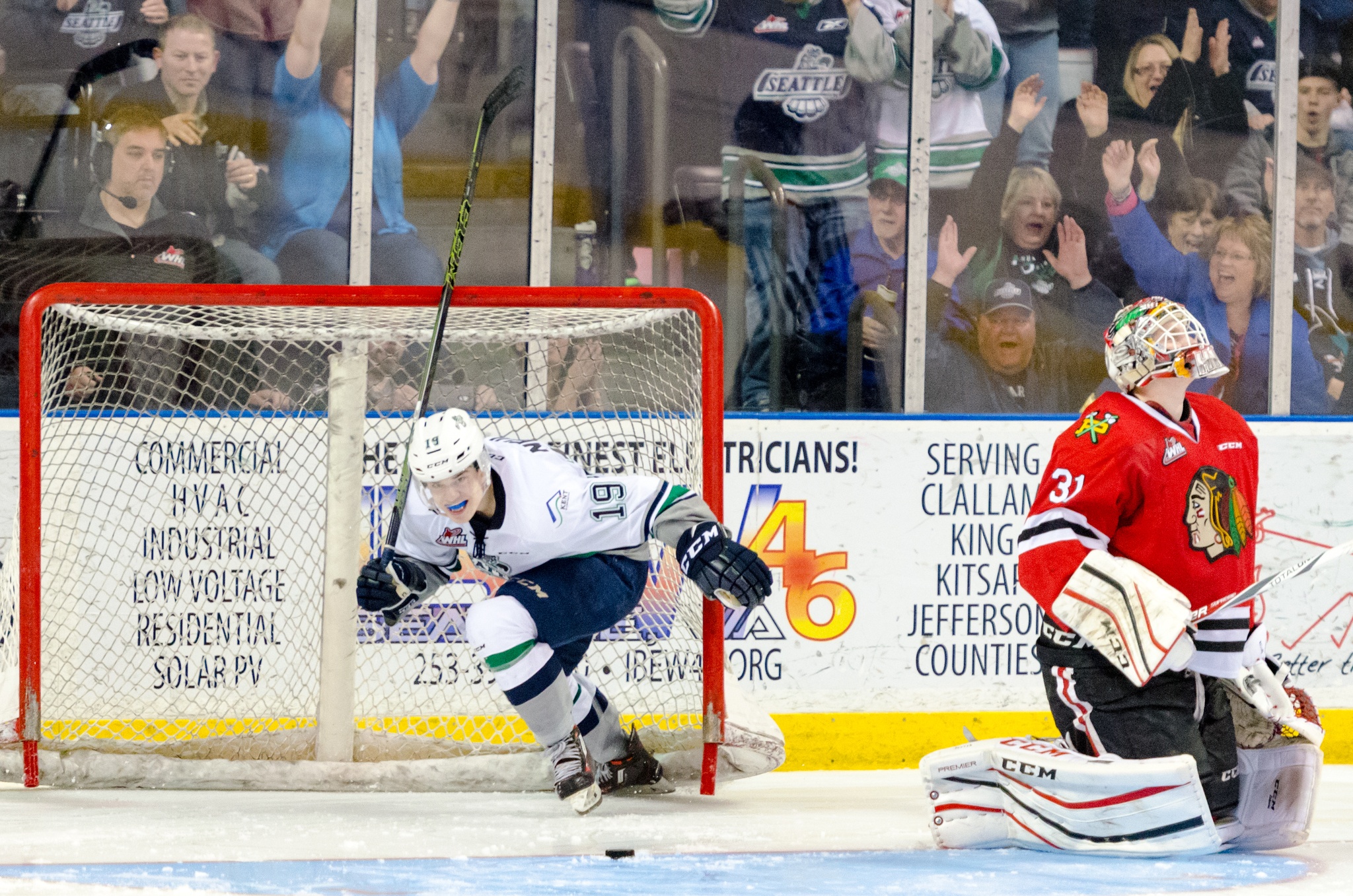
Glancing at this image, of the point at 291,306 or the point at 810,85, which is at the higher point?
the point at 810,85

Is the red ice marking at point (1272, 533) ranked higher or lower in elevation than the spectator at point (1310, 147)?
lower

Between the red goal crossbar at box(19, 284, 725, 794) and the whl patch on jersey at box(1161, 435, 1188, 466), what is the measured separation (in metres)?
0.95

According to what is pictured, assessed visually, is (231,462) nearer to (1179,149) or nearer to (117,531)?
(117,531)

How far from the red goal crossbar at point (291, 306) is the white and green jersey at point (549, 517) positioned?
28 cm

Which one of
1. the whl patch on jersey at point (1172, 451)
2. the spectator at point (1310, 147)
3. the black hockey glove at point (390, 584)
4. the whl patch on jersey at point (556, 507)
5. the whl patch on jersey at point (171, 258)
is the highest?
the spectator at point (1310, 147)

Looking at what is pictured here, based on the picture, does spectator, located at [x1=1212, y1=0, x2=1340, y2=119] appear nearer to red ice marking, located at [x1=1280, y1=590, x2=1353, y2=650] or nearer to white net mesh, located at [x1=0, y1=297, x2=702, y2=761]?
red ice marking, located at [x1=1280, y1=590, x2=1353, y2=650]

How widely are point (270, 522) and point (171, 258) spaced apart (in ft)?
3.52

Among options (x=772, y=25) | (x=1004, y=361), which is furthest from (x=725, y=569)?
(x=772, y=25)

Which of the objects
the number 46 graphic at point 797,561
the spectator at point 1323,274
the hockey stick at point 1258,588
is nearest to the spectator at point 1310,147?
the spectator at point 1323,274

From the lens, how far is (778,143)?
14.8 ft

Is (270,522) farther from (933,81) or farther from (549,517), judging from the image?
(933,81)

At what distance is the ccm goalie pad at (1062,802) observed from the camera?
2.54 metres

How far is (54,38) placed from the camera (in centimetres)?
418

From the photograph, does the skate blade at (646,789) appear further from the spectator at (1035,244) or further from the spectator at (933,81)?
the spectator at (933,81)
